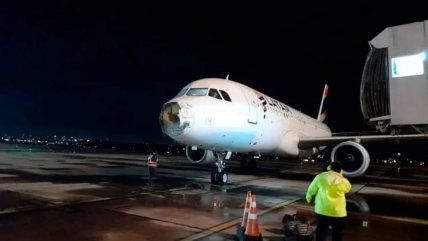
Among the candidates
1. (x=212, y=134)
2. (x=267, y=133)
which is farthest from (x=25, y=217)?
(x=267, y=133)

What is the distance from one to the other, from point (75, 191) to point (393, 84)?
993 cm

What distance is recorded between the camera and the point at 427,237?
6969mm

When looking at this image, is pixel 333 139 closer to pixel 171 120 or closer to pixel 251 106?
pixel 251 106

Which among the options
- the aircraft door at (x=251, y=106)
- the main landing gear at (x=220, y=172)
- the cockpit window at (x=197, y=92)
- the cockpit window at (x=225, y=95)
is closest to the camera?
the cockpit window at (x=197, y=92)

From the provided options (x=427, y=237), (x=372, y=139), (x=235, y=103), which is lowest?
(x=427, y=237)

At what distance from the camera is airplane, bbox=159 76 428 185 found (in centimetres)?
1198

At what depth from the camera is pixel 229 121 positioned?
13.2 meters

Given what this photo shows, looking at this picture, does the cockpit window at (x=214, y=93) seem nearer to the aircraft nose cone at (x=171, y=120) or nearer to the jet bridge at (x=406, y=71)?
the aircraft nose cone at (x=171, y=120)

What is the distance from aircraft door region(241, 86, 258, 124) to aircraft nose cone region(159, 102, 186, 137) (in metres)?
3.71

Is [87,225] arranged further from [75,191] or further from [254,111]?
[254,111]

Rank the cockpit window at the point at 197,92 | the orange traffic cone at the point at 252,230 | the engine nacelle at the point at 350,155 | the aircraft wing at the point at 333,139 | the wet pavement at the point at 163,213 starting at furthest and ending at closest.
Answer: the aircraft wing at the point at 333,139 → the engine nacelle at the point at 350,155 → the cockpit window at the point at 197,92 → the wet pavement at the point at 163,213 → the orange traffic cone at the point at 252,230

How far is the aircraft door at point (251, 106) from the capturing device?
574 inches

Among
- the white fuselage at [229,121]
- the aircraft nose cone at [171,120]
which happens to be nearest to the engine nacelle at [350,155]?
the white fuselage at [229,121]

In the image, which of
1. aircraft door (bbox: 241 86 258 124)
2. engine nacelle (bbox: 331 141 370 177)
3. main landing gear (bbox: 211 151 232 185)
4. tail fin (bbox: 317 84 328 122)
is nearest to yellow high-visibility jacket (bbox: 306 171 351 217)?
aircraft door (bbox: 241 86 258 124)
